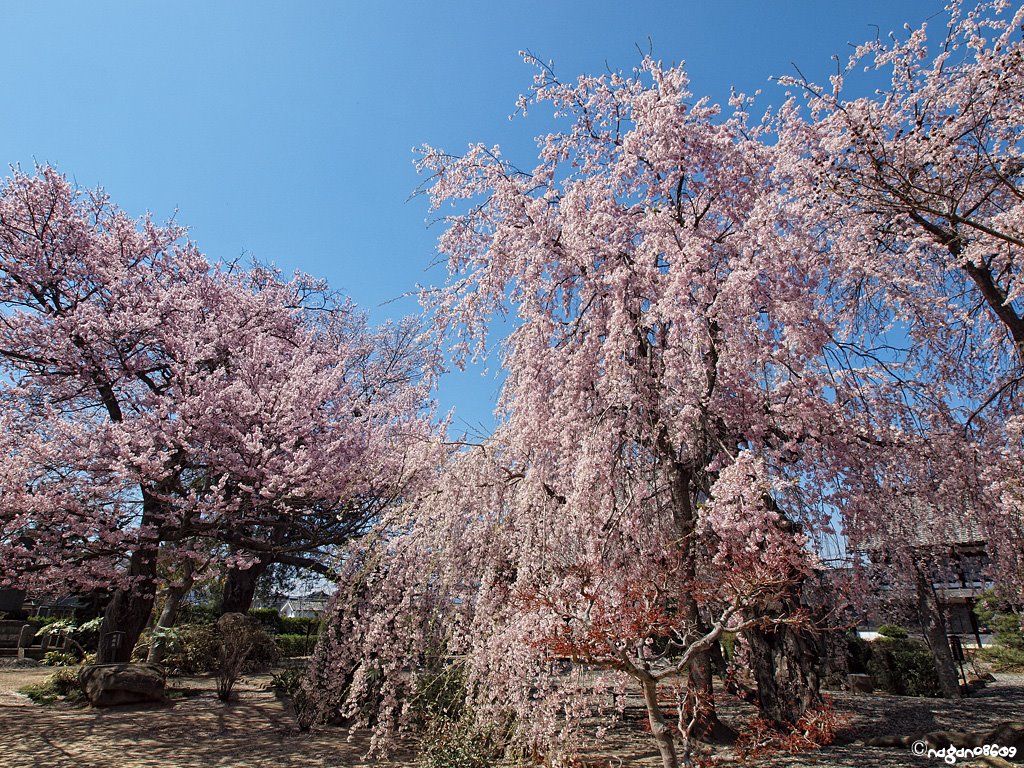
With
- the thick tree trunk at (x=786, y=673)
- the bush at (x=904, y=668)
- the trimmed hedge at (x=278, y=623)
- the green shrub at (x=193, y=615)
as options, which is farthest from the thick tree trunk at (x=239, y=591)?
the bush at (x=904, y=668)

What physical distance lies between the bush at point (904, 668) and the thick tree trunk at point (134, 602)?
14957 mm

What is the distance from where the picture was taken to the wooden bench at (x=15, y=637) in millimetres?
16734

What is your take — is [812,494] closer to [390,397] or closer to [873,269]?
[873,269]

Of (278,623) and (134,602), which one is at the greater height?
(134,602)

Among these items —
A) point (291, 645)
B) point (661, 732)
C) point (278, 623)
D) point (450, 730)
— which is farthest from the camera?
point (278, 623)

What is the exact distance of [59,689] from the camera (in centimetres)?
1015

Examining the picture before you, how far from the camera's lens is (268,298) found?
14180 millimetres

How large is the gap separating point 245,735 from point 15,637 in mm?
15483

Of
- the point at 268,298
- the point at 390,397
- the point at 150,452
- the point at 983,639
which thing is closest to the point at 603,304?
the point at 150,452

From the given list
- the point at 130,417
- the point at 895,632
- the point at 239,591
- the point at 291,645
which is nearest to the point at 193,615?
the point at 239,591

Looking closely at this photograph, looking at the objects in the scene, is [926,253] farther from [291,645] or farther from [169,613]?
[291,645]

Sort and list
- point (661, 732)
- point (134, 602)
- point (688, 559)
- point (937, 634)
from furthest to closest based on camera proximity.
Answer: point (937, 634) → point (134, 602) → point (688, 559) → point (661, 732)

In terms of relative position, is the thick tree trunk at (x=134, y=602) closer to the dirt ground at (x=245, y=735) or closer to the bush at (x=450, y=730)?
the dirt ground at (x=245, y=735)

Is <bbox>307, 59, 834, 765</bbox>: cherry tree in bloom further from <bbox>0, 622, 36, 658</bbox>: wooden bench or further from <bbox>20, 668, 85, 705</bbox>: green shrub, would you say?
<bbox>0, 622, 36, 658</bbox>: wooden bench
